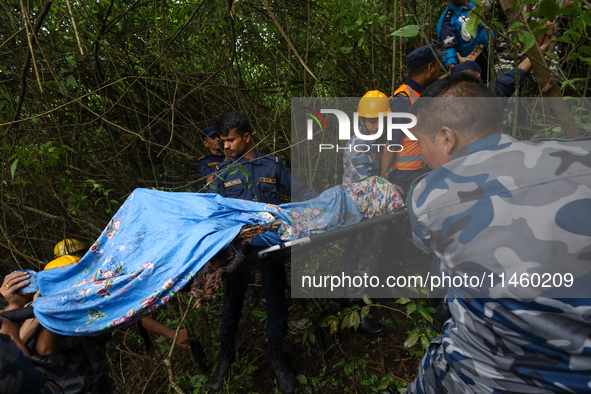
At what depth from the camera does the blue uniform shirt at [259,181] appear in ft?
8.21

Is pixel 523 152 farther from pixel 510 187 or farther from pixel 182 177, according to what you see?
pixel 182 177

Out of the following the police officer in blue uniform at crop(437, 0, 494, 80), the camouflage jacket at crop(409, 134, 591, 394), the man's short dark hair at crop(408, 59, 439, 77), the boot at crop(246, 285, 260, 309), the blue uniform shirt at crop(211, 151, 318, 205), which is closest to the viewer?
the camouflage jacket at crop(409, 134, 591, 394)

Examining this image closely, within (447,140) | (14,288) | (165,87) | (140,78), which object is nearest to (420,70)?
(447,140)

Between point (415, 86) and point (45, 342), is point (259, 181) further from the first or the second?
point (45, 342)

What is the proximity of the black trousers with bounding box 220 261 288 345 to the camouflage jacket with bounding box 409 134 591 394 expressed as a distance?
1380mm

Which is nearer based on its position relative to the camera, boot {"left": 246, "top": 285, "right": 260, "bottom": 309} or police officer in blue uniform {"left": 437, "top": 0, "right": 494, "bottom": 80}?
police officer in blue uniform {"left": 437, "top": 0, "right": 494, "bottom": 80}

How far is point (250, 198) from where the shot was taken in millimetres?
2518

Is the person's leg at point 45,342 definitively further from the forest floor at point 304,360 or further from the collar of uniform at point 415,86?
the collar of uniform at point 415,86

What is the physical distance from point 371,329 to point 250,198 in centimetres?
147

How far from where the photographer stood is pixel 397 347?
2.47 metres

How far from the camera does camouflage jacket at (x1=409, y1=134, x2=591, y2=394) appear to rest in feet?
2.76

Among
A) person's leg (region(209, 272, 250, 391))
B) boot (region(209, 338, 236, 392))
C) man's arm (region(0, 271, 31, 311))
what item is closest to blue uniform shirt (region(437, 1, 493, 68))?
person's leg (region(209, 272, 250, 391))

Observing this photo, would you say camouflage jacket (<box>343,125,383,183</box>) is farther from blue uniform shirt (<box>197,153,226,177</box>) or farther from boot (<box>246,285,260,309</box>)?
boot (<box>246,285,260,309</box>)

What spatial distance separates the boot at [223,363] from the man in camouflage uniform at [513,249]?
1.74 metres
